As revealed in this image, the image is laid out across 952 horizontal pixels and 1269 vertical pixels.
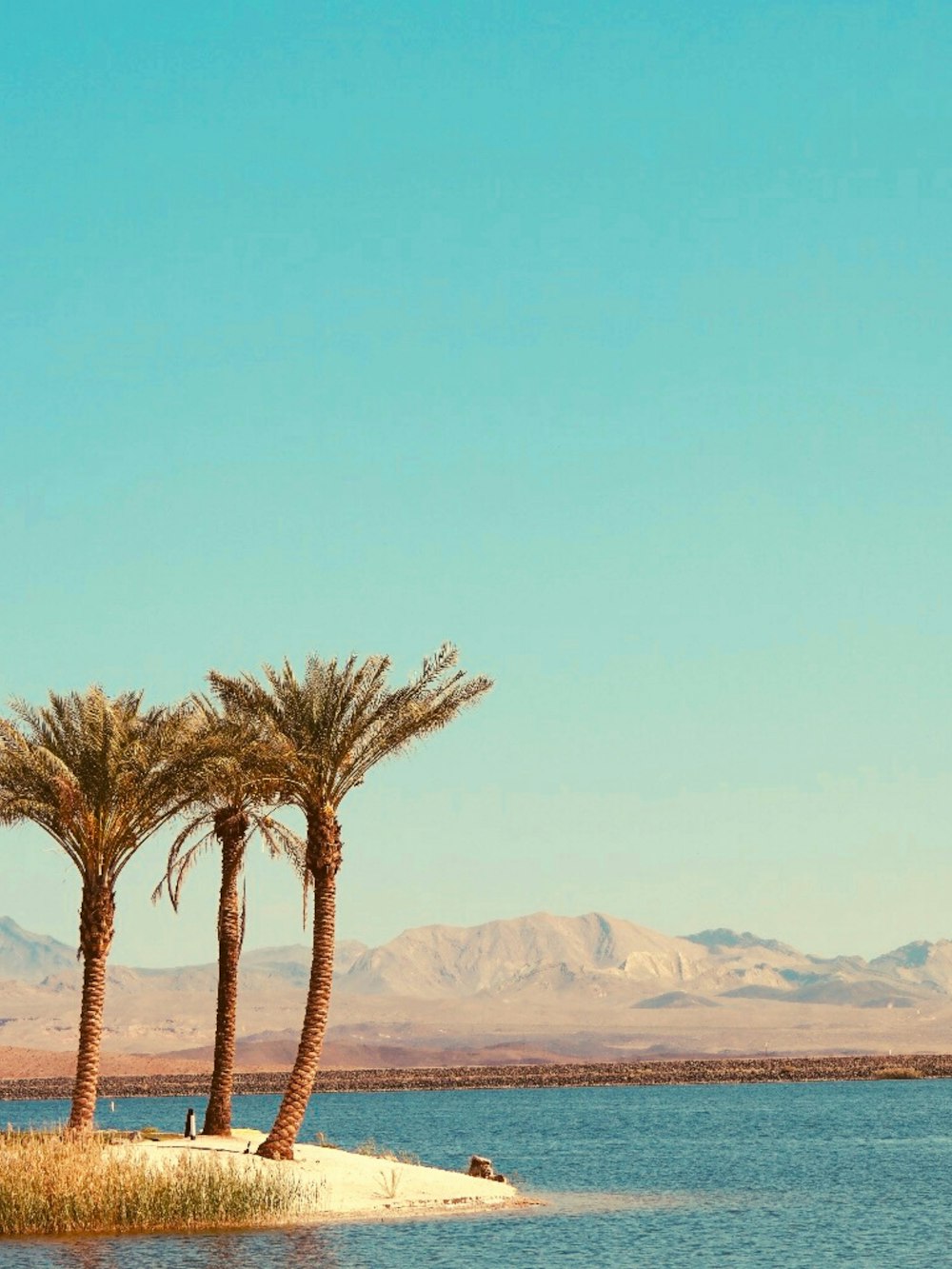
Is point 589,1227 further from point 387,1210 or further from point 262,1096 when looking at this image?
point 262,1096

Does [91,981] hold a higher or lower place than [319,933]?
lower

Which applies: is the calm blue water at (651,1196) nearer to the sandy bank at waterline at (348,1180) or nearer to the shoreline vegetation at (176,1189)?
the shoreline vegetation at (176,1189)

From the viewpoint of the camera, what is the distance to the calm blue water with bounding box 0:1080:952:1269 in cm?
3806

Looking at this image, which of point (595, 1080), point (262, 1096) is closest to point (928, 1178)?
point (262, 1096)

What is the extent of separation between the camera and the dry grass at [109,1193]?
3981 centimetres

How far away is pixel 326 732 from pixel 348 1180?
448 inches

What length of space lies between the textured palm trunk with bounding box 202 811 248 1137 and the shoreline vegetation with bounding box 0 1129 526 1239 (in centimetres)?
380

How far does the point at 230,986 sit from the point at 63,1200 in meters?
12.3

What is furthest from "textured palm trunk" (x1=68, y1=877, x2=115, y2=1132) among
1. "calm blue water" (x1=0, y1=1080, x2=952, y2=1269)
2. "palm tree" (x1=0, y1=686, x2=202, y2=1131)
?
"calm blue water" (x1=0, y1=1080, x2=952, y2=1269)

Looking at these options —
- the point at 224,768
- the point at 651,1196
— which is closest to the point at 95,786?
the point at 224,768

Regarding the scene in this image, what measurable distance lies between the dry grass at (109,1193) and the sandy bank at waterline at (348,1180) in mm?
736

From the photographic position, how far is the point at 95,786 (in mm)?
47812

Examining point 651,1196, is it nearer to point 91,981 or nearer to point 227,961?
point 227,961

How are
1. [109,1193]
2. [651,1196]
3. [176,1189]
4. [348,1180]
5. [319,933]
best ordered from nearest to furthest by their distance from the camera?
[109,1193], [176,1189], [348,1180], [319,933], [651,1196]
